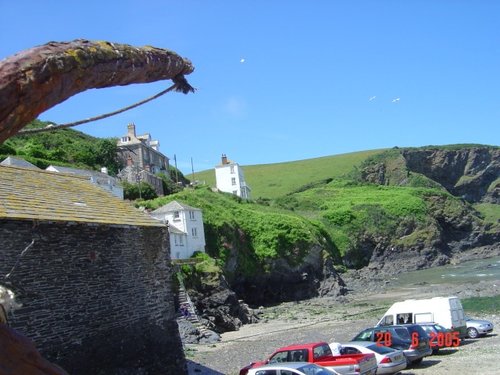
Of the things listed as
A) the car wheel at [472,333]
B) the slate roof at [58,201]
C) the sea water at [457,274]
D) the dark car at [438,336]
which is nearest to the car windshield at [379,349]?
the dark car at [438,336]

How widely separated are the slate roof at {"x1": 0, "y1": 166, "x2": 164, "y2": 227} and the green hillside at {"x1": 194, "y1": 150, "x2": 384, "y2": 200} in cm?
13283

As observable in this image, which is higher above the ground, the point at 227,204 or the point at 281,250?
the point at 227,204

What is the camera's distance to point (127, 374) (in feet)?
60.4

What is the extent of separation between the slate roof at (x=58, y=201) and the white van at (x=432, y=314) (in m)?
13.2

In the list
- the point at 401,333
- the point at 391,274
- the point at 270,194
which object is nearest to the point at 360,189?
the point at 270,194

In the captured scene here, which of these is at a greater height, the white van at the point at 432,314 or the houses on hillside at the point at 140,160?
the houses on hillside at the point at 140,160

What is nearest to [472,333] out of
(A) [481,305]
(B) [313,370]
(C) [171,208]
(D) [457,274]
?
(A) [481,305]

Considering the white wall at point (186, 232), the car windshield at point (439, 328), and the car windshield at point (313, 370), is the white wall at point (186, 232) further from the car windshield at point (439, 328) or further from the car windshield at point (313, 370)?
the car windshield at point (313, 370)

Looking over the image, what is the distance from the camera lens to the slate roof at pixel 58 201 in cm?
1623

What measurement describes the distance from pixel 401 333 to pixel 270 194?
137 meters

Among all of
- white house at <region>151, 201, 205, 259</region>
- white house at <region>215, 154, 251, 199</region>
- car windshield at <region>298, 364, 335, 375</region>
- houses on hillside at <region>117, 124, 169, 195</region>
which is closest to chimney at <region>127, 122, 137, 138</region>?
houses on hillside at <region>117, 124, 169, 195</region>

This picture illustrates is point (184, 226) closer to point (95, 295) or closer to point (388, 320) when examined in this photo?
point (388, 320)

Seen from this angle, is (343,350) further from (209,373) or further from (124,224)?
(124,224)

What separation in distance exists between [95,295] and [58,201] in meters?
3.47
